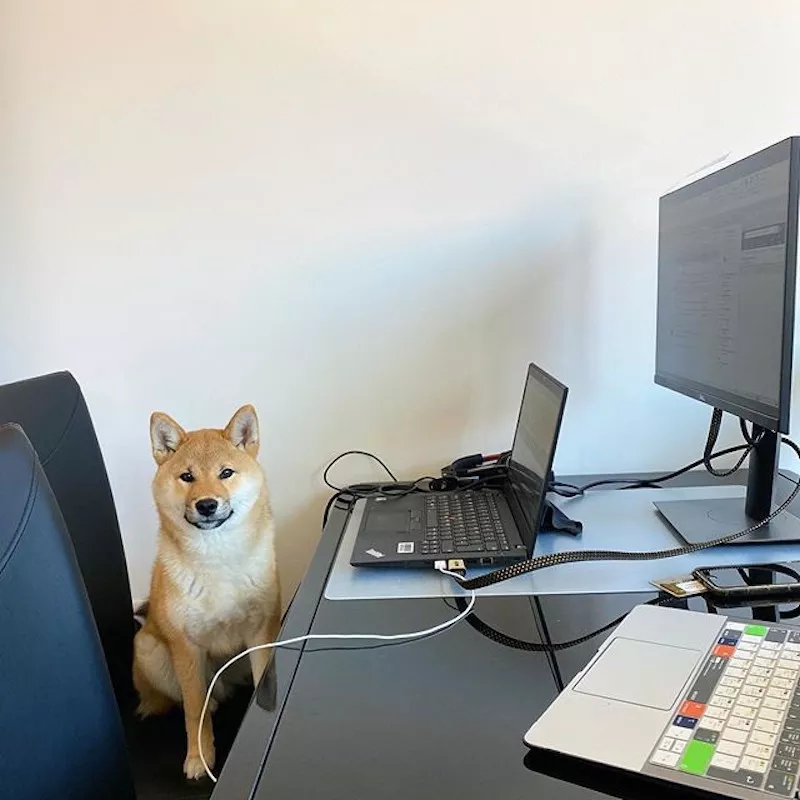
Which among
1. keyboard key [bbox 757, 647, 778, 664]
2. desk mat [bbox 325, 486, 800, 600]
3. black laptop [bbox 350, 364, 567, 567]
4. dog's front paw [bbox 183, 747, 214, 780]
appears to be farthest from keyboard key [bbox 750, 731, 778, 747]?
dog's front paw [bbox 183, 747, 214, 780]

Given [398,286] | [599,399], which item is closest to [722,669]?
[599,399]

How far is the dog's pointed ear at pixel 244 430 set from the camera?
1298 millimetres

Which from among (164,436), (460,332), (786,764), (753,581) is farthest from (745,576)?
(164,436)

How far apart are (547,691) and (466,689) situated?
78 mm

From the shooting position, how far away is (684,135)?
146 centimetres

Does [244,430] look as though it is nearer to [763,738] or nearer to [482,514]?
[482,514]

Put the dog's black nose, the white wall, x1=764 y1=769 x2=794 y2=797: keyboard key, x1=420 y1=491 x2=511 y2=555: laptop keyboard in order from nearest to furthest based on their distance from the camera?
x1=764 y1=769 x2=794 y2=797: keyboard key < x1=420 y1=491 x2=511 y2=555: laptop keyboard < the dog's black nose < the white wall

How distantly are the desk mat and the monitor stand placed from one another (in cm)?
2

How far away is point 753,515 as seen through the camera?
1.15 metres

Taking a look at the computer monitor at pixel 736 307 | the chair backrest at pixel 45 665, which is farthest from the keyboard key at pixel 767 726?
the chair backrest at pixel 45 665

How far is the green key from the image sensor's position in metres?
0.57

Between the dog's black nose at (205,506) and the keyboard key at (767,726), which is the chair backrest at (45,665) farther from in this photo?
the keyboard key at (767,726)

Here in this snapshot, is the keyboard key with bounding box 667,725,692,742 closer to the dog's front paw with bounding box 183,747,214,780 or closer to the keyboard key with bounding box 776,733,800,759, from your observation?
the keyboard key with bounding box 776,733,800,759

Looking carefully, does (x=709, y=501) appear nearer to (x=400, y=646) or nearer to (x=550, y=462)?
(x=550, y=462)
